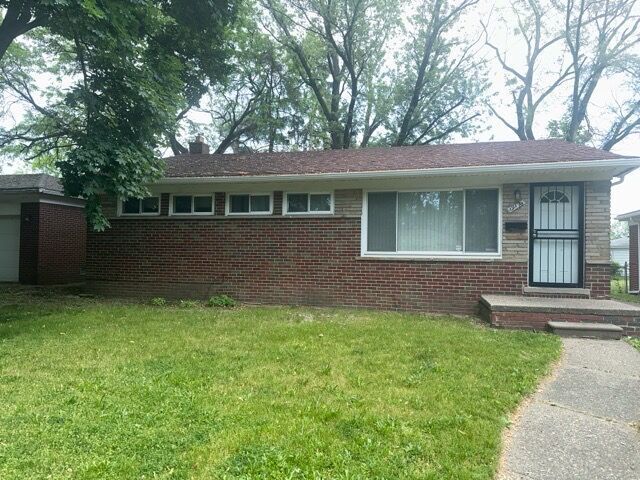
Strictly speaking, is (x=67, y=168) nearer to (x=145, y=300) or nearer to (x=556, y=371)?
(x=145, y=300)

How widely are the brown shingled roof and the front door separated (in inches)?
28.9

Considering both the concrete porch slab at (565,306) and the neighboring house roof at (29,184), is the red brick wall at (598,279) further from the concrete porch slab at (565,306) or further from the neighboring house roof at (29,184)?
the neighboring house roof at (29,184)

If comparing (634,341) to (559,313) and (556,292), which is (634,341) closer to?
(559,313)

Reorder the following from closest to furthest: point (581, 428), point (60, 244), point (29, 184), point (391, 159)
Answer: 1. point (581, 428)
2. point (391, 159)
3. point (29, 184)
4. point (60, 244)

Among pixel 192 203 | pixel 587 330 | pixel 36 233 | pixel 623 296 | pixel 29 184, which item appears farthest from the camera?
pixel 29 184

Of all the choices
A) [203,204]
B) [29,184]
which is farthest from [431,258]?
[29,184]

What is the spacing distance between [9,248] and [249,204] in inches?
391

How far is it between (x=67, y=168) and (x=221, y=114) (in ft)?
56.0

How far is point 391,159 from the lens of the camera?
1024 cm

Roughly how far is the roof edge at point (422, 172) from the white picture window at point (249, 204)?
2.01ft

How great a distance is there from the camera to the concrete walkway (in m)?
2.72

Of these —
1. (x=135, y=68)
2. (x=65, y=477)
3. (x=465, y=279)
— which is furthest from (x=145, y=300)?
(x=65, y=477)

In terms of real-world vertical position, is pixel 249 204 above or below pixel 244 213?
above

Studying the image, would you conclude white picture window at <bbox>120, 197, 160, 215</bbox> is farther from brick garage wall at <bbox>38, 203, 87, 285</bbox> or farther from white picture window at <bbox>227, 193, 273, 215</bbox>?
brick garage wall at <bbox>38, 203, 87, 285</bbox>
